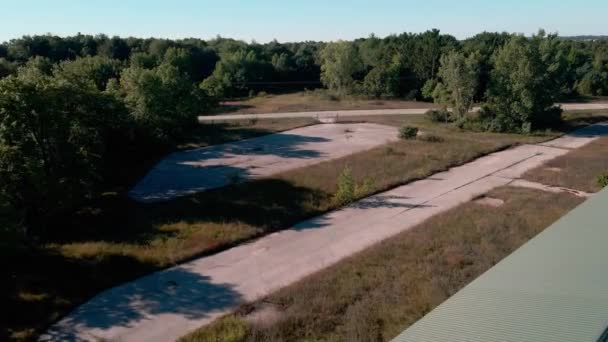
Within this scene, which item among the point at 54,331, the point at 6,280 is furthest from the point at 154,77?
the point at 54,331

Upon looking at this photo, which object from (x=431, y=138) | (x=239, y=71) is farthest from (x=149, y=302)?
(x=239, y=71)

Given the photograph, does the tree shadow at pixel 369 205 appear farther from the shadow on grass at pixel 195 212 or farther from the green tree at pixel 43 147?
the green tree at pixel 43 147

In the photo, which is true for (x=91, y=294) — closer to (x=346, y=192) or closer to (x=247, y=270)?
(x=247, y=270)

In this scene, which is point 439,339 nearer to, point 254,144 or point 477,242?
point 477,242

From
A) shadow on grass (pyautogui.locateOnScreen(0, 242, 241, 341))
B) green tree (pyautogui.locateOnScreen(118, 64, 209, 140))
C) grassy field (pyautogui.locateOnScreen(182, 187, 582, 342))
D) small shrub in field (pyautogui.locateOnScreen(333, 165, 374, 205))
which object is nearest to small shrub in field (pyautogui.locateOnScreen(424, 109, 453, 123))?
green tree (pyautogui.locateOnScreen(118, 64, 209, 140))

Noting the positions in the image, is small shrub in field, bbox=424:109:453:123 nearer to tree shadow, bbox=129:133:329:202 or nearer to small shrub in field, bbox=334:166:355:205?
tree shadow, bbox=129:133:329:202

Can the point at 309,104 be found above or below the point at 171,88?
below
